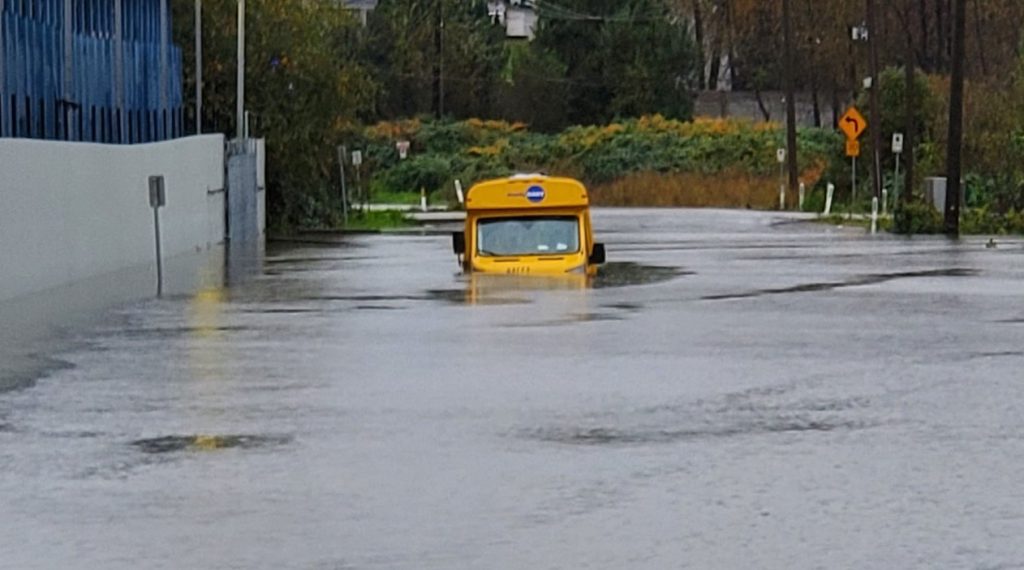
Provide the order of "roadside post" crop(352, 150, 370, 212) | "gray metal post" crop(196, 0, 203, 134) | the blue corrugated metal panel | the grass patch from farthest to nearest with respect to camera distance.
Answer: the grass patch, "roadside post" crop(352, 150, 370, 212), "gray metal post" crop(196, 0, 203, 134), the blue corrugated metal panel

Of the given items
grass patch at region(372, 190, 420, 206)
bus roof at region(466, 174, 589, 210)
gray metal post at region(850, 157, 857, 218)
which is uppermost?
bus roof at region(466, 174, 589, 210)

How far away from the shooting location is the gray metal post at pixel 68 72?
4103 centimetres

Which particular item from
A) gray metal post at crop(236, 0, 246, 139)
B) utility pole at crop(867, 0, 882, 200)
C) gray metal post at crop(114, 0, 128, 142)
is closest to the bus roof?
gray metal post at crop(114, 0, 128, 142)

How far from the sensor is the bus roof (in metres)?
33.7

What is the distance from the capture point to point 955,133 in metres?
56.8

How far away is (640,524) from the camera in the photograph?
11.5 meters

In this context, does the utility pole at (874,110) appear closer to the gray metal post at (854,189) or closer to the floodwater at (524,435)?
the gray metal post at (854,189)

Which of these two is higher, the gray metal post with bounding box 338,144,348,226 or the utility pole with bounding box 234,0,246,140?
the utility pole with bounding box 234,0,246,140

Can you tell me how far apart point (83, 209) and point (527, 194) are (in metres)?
6.21

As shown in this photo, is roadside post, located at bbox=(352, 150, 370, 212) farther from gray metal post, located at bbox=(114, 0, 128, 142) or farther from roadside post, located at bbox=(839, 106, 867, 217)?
gray metal post, located at bbox=(114, 0, 128, 142)

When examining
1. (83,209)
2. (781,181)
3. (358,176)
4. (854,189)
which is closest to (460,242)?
(83,209)

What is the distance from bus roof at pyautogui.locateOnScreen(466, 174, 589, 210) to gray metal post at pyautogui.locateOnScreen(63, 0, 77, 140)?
10.2m

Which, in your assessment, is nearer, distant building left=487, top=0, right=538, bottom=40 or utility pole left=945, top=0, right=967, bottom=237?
utility pole left=945, top=0, right=967, bottom=237

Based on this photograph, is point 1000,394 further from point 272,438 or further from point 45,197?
point 45,197
